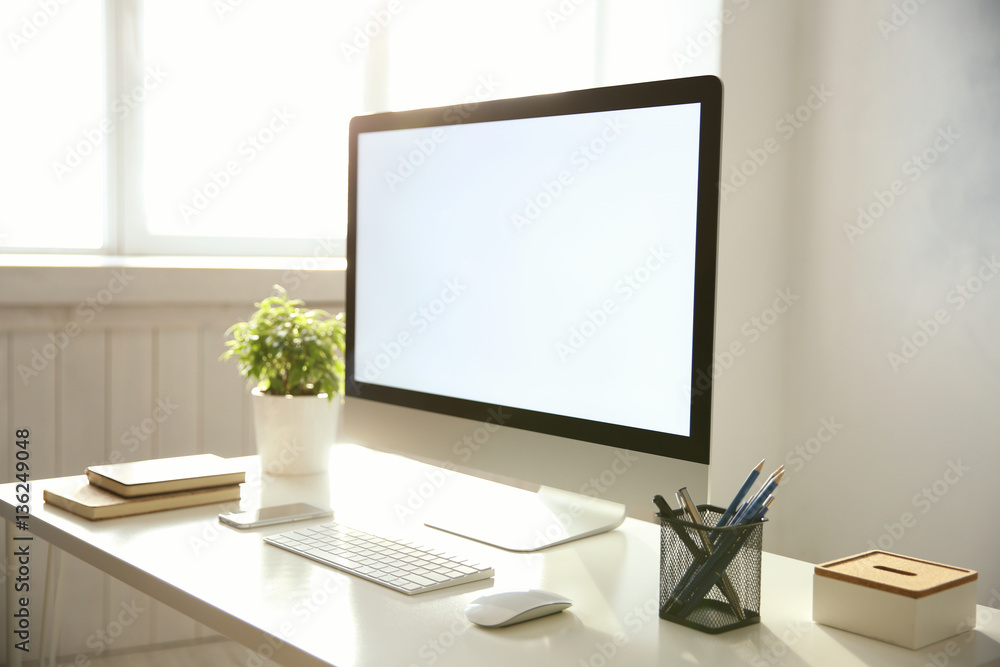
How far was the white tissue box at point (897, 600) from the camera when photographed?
0.82m

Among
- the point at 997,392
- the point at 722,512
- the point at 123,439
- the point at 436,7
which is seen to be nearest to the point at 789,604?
the point at 722,512

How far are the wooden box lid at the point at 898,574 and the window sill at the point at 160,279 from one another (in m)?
1.42

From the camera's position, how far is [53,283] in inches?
74.8

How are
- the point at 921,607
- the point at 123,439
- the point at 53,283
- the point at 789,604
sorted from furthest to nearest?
the point at 123,439
the point at 53,283
the point at 789,604
the point at 921,607

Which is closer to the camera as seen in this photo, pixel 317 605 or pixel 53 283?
pixel 317 605

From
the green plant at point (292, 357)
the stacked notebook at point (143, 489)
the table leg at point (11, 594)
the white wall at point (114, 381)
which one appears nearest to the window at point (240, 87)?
the white wall at point (114, 381)

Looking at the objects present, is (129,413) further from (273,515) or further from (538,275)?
(538,275)

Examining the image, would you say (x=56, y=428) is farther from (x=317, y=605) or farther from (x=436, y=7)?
(x=436, y=7)

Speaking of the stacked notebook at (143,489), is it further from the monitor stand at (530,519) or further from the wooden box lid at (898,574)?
the wooden box lid at (898,574)

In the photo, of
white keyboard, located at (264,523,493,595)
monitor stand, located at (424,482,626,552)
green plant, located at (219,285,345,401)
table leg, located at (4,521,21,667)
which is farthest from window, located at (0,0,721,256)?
white keyboard, located at (264,523,493,595)

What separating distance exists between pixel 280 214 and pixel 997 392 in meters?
1.75

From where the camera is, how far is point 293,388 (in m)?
1.53

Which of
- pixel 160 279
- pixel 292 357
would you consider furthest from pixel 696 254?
pixel 160 279

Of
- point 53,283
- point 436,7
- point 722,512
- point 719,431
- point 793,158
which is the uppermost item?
point 436,7
